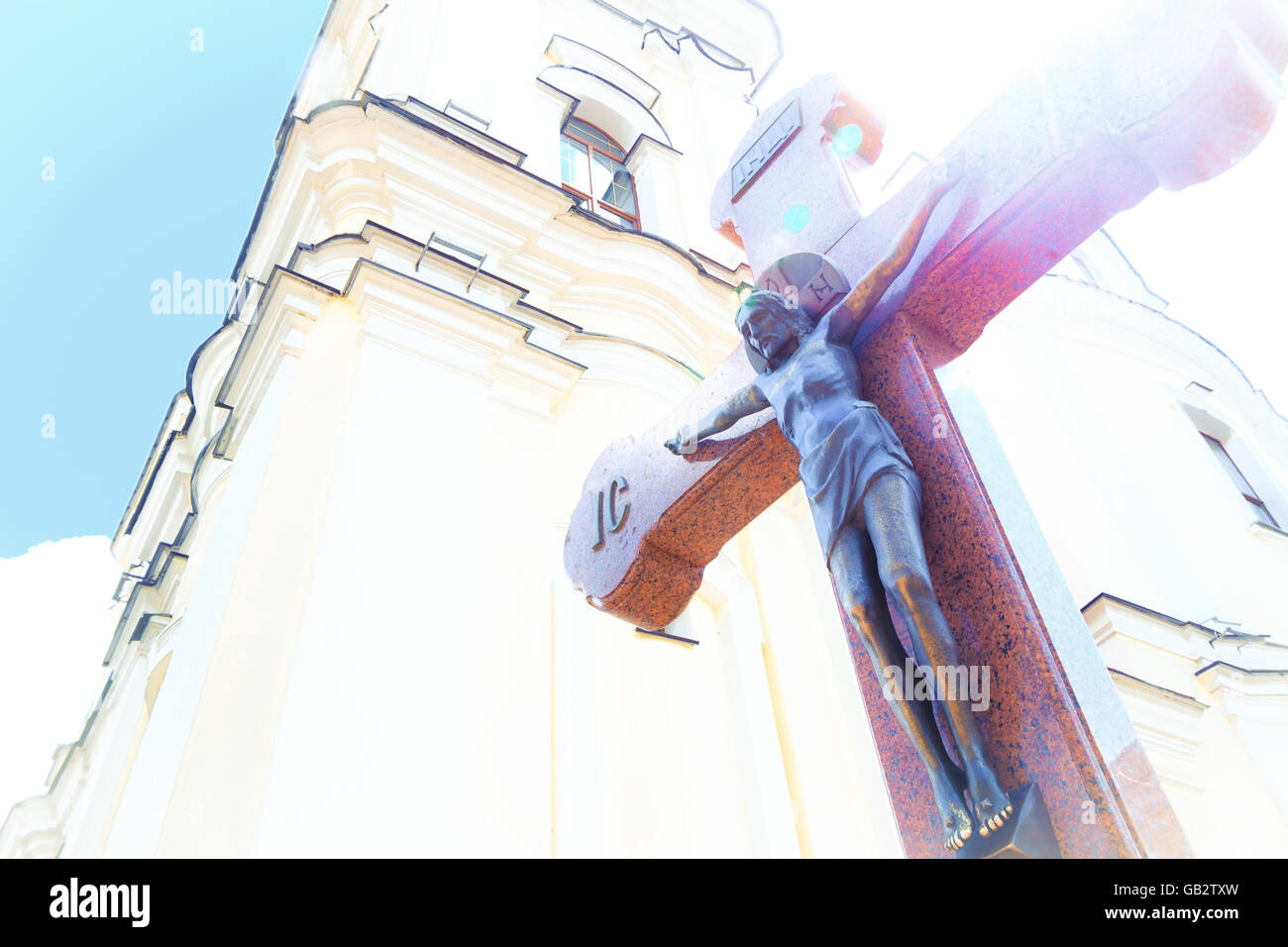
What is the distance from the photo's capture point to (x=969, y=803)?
1702 mm

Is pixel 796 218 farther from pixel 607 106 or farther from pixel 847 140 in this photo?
pixel 607 106

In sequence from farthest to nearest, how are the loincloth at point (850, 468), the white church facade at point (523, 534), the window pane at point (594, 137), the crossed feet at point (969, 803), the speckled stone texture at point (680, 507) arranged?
the window pane at point (594, 137) → the white church facade at point (523, 534) → the speckled stone texture at point (680, 507) → the loincloth at point (850, 468) → the crossed feet at point (969, 803)

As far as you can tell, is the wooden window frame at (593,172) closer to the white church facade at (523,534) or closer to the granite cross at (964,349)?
the white church facade at (523,534)

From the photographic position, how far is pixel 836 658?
20.1 ft

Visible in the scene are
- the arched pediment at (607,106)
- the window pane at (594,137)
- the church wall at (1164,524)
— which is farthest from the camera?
the window pane at (594,137)

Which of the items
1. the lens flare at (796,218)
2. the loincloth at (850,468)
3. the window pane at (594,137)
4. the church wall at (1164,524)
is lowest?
the loincloth at (850,468)

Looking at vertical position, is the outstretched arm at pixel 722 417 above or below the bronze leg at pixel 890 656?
above

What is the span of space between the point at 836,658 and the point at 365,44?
8.16 meters

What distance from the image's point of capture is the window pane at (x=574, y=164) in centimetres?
988

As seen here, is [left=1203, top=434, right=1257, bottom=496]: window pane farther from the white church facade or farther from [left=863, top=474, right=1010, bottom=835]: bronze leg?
[left=863, top=474, right=1010, bottom=835]: bronze leg

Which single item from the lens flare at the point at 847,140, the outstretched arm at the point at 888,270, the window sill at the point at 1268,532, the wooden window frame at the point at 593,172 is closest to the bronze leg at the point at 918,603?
the outstretched arm at the point at 888,270

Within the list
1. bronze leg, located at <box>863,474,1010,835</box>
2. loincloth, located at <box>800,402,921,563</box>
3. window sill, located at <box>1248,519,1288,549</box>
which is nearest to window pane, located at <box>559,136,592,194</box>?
window sill, located at <box>1248,519,1288,549</box>

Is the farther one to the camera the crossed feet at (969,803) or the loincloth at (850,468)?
the loincloth at (850,468)
